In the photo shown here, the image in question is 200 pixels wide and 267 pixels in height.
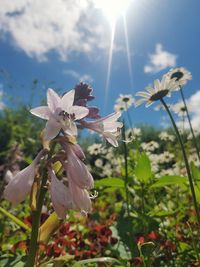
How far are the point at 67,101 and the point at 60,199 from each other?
27cm

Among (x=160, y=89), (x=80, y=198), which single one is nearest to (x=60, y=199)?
(x=80, y=198)

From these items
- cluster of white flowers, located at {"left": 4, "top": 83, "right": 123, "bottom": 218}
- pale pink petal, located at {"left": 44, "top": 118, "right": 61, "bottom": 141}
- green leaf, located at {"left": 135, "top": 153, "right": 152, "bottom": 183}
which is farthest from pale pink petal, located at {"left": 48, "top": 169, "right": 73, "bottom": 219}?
green leaf, located at {"left": 135, "top": 153, "right": 152, "bottom": 183}

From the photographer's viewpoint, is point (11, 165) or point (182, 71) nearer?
point (11, 165)

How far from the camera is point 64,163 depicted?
42.0 inches

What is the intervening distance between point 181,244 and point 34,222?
1.13 meters

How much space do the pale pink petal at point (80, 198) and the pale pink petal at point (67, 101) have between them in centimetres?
20

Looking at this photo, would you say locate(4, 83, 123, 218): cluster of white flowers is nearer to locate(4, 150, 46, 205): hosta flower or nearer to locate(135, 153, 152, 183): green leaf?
locate(4, 150, 46, 205): hosta flower

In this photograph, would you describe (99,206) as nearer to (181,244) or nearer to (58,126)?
(181,244)

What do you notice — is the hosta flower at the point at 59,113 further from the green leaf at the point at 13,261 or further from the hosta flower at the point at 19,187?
the green leaf at the point at 13,261

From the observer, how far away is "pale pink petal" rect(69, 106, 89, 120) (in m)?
1.06

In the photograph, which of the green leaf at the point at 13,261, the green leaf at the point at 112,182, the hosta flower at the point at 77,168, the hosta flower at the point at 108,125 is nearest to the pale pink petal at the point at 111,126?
the hosta flower at the point at 108,125

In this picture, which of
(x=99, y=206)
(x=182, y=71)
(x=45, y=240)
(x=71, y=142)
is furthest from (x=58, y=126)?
(x=99, y=206)

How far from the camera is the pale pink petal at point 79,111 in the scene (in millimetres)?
1058

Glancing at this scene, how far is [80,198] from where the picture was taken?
3.34ft
